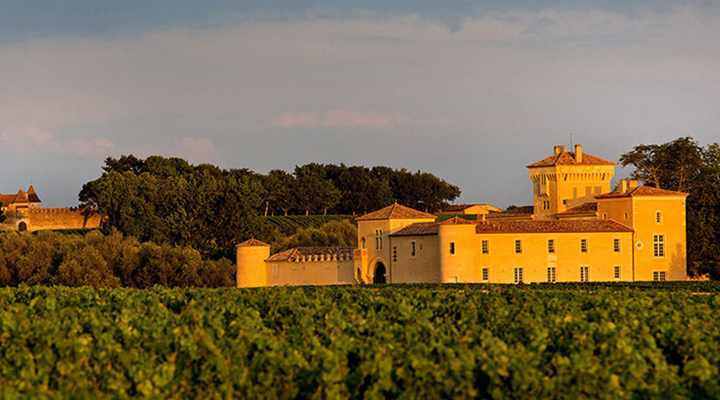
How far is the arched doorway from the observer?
6288 centimetres

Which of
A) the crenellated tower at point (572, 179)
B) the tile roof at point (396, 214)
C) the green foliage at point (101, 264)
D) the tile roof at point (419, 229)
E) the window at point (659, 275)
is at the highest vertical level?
the crenellated tower at point (572, 179)

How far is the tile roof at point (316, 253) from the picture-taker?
63688mm

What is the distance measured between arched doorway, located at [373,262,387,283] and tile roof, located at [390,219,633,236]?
356 cm

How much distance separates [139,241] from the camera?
80.4 m

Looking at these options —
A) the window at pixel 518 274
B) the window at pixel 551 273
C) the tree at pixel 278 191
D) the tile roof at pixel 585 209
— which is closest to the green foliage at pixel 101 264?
the window at pixel 518 274

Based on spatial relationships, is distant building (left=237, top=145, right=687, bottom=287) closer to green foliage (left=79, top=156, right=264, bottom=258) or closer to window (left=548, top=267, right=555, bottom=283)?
window (left=548, top=267, right=555, bottom=283)

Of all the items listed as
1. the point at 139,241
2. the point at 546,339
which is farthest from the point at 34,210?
the point at 546,339

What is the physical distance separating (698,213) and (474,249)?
19.7m

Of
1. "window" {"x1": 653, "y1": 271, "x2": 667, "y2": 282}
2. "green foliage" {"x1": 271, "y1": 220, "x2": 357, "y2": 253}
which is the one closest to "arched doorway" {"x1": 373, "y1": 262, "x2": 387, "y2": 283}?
"green foliage" {"x1": 271, "y1": 220, "x2": 357, "y2": 253}

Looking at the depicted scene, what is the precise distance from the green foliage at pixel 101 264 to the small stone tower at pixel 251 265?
327 cm

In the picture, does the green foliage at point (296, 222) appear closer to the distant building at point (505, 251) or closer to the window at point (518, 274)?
the distant building at point (505, 251)

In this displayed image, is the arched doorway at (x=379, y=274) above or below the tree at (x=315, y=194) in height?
below

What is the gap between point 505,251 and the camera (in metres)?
58.8

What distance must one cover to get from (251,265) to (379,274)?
9108 millimetres
